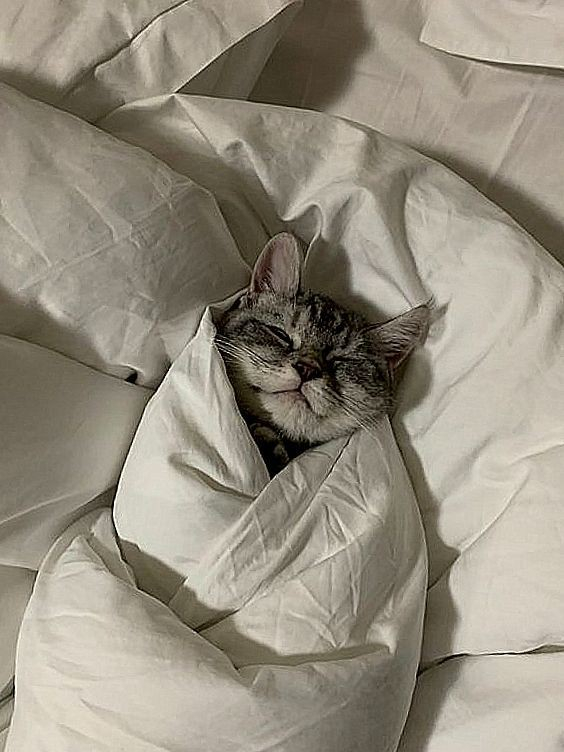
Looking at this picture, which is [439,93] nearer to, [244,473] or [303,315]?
[303,315]

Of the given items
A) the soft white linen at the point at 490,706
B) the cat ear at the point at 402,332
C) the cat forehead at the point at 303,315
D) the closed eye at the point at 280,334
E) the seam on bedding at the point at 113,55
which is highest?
the seam on bedding at the point at 113,55

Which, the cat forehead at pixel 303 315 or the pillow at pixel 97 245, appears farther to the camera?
the cat forehead at pixel 303 315

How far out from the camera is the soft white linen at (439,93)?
3.46ft

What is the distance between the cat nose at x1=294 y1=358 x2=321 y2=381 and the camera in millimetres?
925

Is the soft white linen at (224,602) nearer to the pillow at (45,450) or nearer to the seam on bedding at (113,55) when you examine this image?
the pillow at (45,450)

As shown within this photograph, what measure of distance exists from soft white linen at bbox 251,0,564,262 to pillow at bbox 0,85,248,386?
315mm

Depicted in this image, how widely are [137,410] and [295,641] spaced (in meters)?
0.26

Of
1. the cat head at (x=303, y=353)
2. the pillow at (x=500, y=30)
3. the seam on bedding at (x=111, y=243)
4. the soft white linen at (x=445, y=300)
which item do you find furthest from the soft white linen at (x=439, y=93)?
the seam on bedding at (x=111, y=243)

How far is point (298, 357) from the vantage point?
0.94 m

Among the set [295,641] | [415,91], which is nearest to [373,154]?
[415,91]

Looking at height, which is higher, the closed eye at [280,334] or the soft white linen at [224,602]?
the closed eye at [280,334]

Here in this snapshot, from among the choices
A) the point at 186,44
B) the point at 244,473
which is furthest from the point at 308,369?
the point at 186,44

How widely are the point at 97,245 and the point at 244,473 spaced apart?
230 millimetres

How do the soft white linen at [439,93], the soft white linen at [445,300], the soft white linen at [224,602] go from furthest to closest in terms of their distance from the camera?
the soft white linen at [439,93]
the soft white linen at [445,300]
the soft white linen at [224,602]
